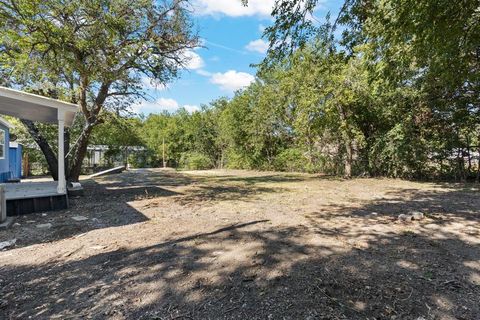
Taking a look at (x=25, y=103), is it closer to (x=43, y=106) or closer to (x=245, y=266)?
(x=43, y=106)

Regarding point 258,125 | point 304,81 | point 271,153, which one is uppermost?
point 304,81

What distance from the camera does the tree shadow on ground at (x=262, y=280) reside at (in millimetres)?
2217

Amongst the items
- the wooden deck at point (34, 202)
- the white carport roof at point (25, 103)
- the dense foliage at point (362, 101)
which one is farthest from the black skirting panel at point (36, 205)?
the dense foliage at point (362, 101)

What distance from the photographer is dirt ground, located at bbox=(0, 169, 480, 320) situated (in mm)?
2254

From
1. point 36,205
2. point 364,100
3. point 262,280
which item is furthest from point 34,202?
point 364,100

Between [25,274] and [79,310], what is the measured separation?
1.23 metres

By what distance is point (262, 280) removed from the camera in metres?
2.65

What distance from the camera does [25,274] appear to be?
3010mm

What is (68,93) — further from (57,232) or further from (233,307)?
(233,307)

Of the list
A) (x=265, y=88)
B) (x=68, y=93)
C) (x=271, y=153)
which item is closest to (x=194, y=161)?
(x=271, y=153)

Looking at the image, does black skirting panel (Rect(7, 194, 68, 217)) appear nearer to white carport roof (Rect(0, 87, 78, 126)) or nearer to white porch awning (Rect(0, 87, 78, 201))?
white porch awning (Rect(0, 87, 78, 201))

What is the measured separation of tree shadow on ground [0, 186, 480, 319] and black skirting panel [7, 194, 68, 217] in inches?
119

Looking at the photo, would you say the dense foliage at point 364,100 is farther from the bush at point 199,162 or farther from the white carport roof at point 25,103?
the white carport roof at point 25,103

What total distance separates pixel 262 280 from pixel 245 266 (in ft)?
1.17
